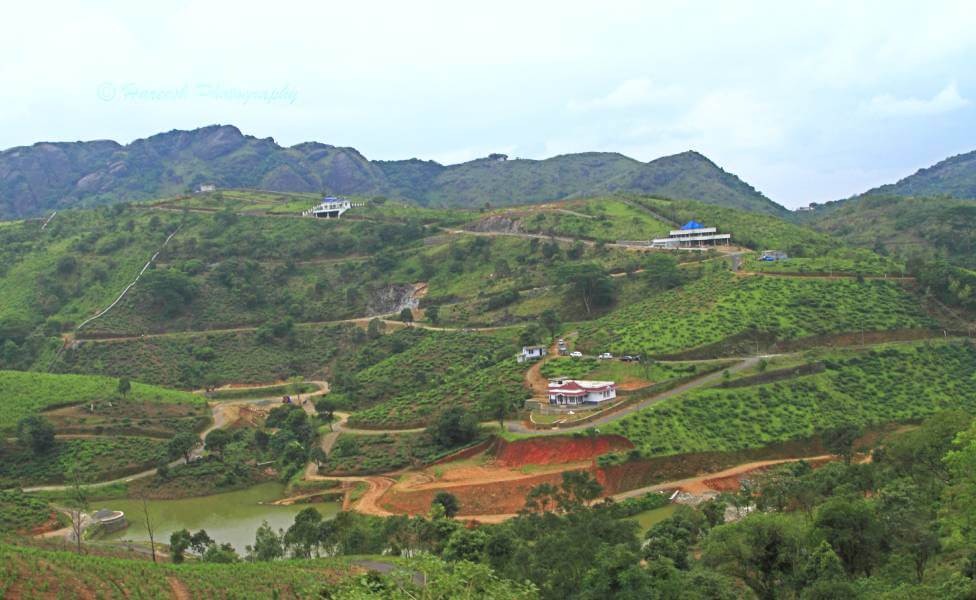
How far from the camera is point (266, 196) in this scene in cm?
11250

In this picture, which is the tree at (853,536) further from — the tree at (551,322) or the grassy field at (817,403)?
the tree at (551,322)

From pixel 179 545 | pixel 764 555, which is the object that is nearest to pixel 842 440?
pixel 764 555

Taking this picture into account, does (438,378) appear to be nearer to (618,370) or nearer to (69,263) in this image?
(618,370)

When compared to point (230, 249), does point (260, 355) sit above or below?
below

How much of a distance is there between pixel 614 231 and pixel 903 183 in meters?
127

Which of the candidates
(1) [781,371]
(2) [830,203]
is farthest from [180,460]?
(2) [830,203]

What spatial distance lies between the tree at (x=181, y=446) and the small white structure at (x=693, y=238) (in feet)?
148

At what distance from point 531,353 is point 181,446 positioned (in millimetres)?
23435

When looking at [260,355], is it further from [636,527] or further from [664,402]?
[636,527]

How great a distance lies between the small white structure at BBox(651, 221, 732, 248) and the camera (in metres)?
73.4

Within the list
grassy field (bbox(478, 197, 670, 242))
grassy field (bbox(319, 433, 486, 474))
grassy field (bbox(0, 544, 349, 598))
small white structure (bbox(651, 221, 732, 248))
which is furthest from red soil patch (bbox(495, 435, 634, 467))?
grassy field (bbox(478, 197, 670, 242))

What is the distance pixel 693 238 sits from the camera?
73.8 meters

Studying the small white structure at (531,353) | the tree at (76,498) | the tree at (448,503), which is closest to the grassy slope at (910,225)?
the small white structure at (531,353)

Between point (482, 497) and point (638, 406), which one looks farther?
point (638, 406)
